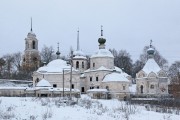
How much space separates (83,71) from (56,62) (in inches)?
240

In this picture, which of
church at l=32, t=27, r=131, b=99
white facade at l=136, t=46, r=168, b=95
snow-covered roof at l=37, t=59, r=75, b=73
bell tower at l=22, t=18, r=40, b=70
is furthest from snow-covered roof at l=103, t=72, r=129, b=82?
bell tower at l=22, t=18, r=40, b=70

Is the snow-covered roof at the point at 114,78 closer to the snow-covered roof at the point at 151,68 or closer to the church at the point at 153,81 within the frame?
the church at the point at 153,81

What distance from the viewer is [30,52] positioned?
234 feet

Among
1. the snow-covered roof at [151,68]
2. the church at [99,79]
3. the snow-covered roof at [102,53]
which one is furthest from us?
the snow-covered roof at [151,68]

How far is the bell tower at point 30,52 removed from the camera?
2769 inches

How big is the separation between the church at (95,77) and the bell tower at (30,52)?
16.6 meters

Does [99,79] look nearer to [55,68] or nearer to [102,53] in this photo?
[102,53]

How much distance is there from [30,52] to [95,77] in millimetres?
20701

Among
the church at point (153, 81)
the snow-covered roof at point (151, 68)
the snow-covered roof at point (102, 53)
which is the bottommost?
the church at point (153, 81)

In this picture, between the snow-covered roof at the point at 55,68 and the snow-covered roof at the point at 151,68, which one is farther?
the snow-covered roof at the point at 151,68

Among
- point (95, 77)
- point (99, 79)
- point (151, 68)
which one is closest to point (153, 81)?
point (151, 68)

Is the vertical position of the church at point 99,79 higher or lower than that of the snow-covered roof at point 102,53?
lower

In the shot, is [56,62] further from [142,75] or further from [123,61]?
[123,61]

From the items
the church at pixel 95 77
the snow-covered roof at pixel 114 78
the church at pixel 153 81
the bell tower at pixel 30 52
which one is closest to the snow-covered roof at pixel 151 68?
the church at pixel 153 81
